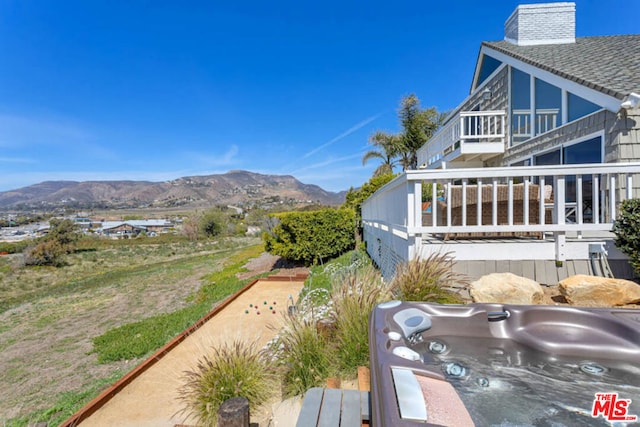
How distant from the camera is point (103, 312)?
8977 mm

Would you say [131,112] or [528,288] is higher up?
[131,112]

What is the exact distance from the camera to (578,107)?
6203 millimetres

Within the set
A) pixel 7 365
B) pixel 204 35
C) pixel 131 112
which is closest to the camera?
pixel 7 365

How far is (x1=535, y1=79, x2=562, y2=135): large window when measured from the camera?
23.0 ft

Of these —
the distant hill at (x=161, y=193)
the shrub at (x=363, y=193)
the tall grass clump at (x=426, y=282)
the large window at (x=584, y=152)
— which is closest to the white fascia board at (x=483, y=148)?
the large window at (x=584, y=152)

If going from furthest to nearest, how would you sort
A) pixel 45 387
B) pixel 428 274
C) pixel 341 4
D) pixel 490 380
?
pixel 341 4
pixel 45 387
pixel 428 274
pixel 490 380

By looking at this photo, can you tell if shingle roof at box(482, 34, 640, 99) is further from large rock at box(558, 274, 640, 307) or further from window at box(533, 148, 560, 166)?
large rock at box(558, 274, 640, 307)

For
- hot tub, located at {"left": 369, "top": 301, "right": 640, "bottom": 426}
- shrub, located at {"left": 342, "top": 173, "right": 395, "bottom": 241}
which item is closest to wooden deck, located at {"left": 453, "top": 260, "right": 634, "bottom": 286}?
hot tub, located at {"left": 369, "top": 301, "right": 640, "bottom": 426}

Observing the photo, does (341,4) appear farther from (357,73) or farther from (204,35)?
(204,35)

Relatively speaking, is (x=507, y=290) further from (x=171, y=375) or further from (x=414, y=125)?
(x=414, y=125)

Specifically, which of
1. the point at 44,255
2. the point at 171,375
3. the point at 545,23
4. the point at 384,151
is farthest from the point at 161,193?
the point at 171,375

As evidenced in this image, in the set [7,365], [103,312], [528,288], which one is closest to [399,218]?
[528,288]

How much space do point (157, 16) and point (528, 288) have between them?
2095cm

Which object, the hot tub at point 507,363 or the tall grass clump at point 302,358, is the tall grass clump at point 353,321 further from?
the hot tub at point 507,363
